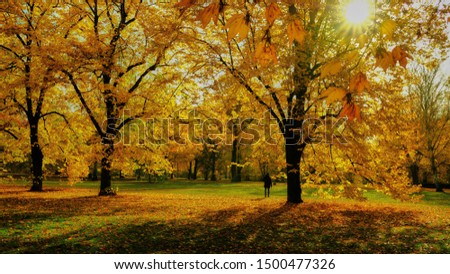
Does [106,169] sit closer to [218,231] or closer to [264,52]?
[218,231]

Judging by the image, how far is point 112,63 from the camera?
16.7m

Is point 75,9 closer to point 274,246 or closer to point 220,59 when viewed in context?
point 220,59

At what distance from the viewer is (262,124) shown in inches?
623

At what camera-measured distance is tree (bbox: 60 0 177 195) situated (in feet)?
51.5

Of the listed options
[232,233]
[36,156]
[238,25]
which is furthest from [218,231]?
[36,156]

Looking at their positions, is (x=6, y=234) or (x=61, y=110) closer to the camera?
(x=6, y=234)

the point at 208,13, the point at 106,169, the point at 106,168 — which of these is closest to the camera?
the point at 208,13

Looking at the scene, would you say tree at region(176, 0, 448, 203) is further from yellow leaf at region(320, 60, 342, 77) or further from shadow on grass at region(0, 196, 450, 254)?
yellow leaf at region(320, 60, 342, 77)

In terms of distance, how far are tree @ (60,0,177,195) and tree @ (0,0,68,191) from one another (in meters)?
0.93

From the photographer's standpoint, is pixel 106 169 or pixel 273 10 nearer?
pixel 273 10

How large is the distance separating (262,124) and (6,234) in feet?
34.8

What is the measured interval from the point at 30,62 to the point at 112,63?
495cm
